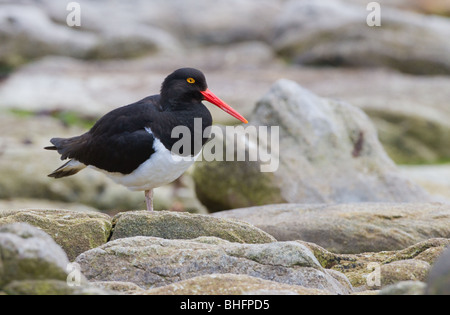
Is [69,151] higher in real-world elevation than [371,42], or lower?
lower

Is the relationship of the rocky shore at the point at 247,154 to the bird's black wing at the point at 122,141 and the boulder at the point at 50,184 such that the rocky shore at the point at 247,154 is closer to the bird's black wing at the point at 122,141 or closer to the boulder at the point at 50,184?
the boulder at the point at 50,184

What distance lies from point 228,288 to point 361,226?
3225mm

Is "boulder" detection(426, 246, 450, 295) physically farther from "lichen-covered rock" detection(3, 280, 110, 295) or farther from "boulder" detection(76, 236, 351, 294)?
"lichen-covered rock" detection(3, 280, 110, 295)

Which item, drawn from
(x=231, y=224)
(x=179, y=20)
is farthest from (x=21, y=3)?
(x=231, y=224)

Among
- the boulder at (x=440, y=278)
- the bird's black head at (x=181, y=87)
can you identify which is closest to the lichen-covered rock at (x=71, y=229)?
the bird's black head at (x=181, y=87)

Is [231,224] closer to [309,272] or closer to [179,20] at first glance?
[309,272]

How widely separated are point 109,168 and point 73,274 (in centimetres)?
381

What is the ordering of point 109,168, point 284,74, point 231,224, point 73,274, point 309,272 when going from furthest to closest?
point 284,74
point 109,168
point 231,224
point 309,272
point 73,274

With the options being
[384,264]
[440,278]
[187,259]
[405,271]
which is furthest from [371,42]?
[440,278]

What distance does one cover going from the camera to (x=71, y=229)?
6.00 meters

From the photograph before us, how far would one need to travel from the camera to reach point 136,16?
27.6 metres

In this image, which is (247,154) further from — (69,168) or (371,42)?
(371,42)

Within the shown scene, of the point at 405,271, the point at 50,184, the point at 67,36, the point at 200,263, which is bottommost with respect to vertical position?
the point at 405,271

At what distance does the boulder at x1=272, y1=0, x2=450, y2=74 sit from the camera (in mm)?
21547
